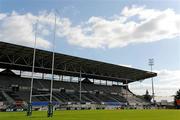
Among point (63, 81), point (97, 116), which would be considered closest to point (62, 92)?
point (63, 81)

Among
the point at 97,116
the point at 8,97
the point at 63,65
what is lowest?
the point at 97,116

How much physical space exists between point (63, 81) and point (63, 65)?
13093 mm

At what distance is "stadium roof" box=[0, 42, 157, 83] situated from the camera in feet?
210

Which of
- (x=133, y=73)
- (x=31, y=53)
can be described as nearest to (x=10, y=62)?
(x=31, y=53)

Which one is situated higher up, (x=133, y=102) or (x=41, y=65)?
(x=41, y=65)

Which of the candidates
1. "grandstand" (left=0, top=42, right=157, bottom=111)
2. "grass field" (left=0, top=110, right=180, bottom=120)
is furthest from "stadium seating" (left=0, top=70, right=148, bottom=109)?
"grass field" (left=0, top=110, right=180, bottom=120)

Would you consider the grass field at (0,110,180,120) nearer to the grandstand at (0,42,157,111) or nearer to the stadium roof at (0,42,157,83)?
the grandstand at (0,42,157,111)

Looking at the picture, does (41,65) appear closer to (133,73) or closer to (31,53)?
(31,53)

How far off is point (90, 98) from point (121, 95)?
61.5ft

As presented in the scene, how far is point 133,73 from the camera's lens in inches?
3944

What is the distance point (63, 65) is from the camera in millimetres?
78500

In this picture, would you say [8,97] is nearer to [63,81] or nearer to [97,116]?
[63,81]

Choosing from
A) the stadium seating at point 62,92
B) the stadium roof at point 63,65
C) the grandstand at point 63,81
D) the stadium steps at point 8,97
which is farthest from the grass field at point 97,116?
the stadium seating at point 62,92

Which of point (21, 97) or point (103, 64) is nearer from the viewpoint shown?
point (21, 97)
